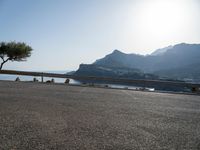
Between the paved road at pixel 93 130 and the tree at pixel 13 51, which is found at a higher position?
the tree at pixel 13 51

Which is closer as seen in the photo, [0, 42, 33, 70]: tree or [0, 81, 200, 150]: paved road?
[0, 81, 200, 150]: paved road

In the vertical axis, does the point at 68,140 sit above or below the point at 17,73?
below

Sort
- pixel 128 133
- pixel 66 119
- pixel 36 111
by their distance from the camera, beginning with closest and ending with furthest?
pixel 128 133, pixel 66 119, pixel 36 111

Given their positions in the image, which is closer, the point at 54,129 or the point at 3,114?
the point at 54,129

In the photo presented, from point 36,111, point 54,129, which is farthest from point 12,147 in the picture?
point 36,111

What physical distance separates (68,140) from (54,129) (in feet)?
3.40

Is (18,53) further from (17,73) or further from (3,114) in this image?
(3,114)

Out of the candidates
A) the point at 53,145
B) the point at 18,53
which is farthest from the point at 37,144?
the point at 18,53

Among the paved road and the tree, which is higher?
the tree

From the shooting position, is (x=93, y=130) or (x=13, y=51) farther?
(x=13, y=51)

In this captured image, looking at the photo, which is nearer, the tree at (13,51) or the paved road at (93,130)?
the paved road at (93,130)

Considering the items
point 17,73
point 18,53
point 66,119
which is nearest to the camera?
point 66,119

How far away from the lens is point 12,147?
480 cm

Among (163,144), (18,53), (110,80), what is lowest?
(163,144)
